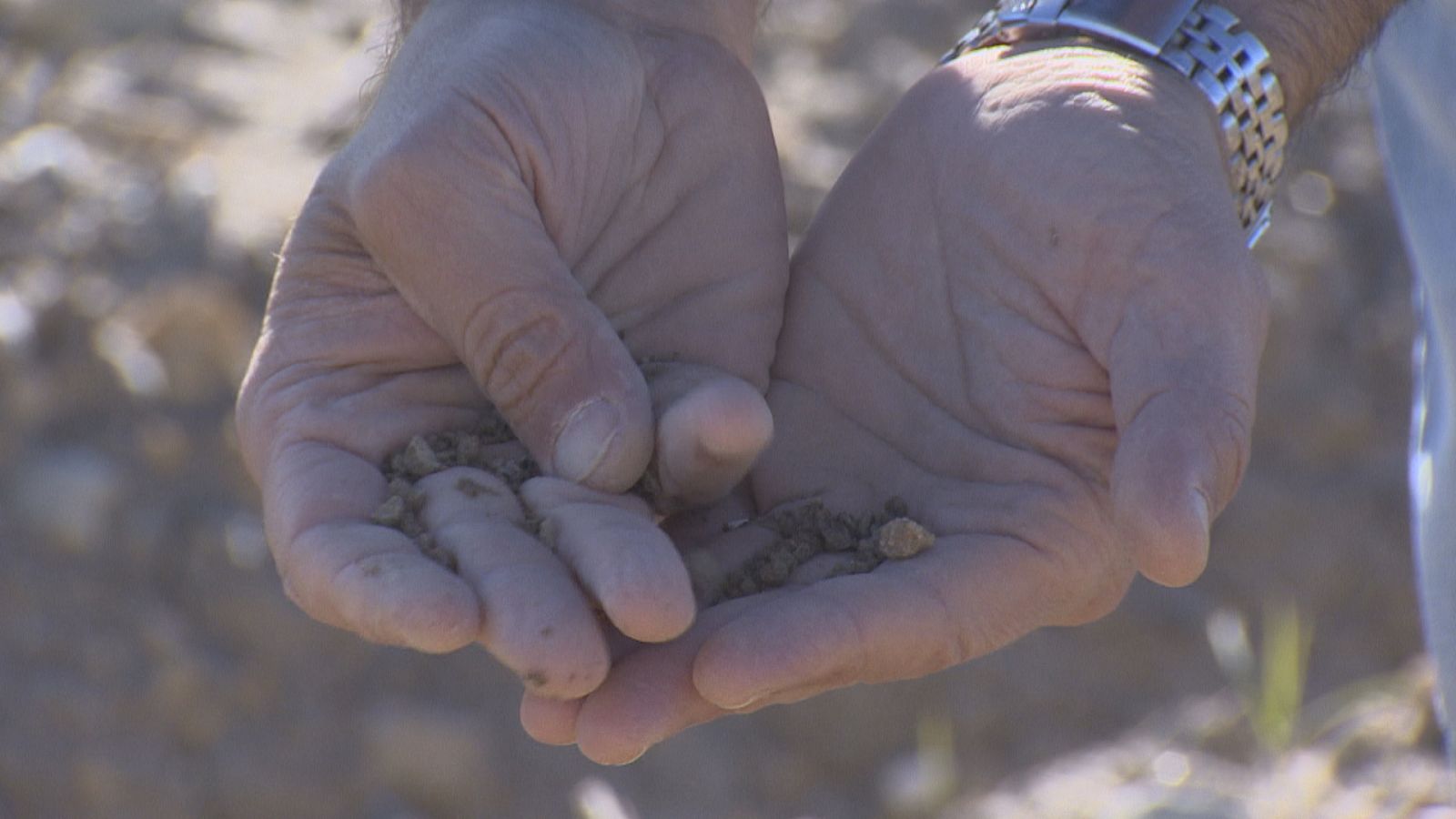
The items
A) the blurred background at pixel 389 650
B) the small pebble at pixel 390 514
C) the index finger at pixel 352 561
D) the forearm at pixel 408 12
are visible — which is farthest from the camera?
the blurred background at pixel 389 650

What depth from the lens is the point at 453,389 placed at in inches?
61.6

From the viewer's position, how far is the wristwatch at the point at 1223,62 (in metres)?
1.59

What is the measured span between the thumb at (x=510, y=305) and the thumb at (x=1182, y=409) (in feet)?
1.46

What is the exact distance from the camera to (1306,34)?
1668 mm

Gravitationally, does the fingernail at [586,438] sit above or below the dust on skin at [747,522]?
above

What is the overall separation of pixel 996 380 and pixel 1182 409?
31 centimetres

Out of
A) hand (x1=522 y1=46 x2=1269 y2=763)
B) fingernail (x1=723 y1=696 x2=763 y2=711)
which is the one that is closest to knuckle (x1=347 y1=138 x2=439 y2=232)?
hand (x1=522 y1=46 x2=1269 y2=763)

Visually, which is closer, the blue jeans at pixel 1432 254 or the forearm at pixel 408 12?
the blue jeans at pixel 1432 254

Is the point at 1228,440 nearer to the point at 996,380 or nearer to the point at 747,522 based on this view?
the point at 996,380

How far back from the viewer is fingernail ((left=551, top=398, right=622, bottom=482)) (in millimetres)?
1381

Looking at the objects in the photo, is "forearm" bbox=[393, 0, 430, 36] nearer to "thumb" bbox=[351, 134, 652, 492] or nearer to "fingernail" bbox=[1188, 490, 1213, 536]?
"thumb" bbox=[351, 134, 652, 492]

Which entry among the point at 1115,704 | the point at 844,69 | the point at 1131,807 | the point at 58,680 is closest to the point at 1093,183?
the point at 1131,807

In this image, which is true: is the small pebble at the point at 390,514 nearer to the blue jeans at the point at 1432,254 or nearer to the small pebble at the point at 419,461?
the small pebble at the point at 419,461

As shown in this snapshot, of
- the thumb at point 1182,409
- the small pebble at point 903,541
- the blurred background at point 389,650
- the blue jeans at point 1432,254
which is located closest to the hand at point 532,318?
the small pebble at point 903,541
